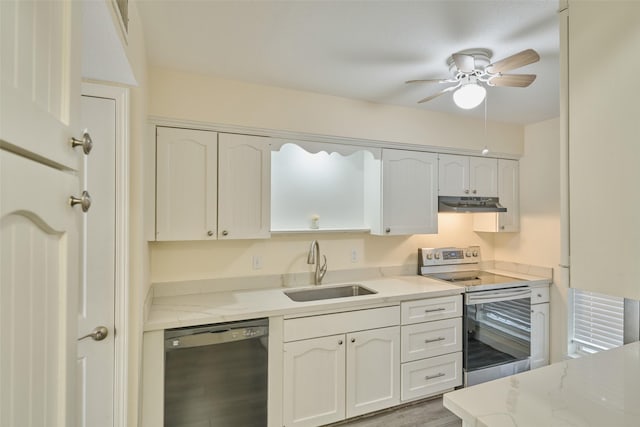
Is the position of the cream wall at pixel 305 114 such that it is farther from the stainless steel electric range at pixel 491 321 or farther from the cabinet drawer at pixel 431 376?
the cabinet drawer at pixel 431 376

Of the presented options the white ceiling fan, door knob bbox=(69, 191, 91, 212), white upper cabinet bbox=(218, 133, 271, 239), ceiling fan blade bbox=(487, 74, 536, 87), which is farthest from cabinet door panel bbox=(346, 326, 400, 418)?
door knob bbox=(69, 191, 91, 212)

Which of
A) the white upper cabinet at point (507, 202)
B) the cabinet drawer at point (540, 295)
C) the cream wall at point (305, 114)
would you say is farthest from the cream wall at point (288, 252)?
the cream wall at point (305, 114)

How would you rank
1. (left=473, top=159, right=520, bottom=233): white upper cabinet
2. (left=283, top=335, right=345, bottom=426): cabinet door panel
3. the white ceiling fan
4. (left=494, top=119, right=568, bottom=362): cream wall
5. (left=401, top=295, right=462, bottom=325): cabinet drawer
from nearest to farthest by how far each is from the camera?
the white ceiling fan, (left=283, top=335, right=345, bottom=426): cabinet door panel, (left=401, top=295, right=462, bottom=325): cabinet drawer, (left=494, top=119, right=568, bottom=362): cream wall, (left=473, top=159, right=520, bottom=233): white upper cabinet

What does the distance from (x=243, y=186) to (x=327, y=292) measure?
115 centimetres

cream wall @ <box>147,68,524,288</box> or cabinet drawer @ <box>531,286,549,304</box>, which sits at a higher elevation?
cream wall @ <box>147,68,524,288</box>

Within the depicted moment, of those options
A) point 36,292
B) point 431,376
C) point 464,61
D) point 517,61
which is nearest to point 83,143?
point 36,292

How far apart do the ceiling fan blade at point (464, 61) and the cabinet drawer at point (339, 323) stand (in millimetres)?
1670

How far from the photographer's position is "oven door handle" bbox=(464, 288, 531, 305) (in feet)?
9.02

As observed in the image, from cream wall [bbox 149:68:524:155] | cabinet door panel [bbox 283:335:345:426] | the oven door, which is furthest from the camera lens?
the oven door

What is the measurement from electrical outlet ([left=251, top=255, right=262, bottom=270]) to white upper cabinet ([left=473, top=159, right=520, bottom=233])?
2420 mm

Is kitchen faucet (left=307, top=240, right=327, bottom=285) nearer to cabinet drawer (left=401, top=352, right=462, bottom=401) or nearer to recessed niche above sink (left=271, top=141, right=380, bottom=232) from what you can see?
recessed niche above sink (left=271, top=141, right=380, bottom=232)

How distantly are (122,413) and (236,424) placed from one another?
26.9 inches

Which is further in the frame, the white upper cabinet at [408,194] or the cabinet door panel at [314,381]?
the white upper cabinet at [408,194]

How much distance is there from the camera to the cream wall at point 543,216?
10.4 feet
